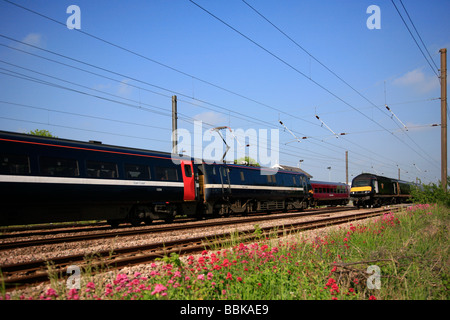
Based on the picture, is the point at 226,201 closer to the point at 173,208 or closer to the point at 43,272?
the point at 173,208

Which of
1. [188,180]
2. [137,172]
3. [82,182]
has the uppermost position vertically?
[137,172]

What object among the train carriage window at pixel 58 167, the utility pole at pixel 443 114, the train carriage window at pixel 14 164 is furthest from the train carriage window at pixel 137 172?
the utility pole at pixel 443 114

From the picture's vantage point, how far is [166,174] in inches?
578

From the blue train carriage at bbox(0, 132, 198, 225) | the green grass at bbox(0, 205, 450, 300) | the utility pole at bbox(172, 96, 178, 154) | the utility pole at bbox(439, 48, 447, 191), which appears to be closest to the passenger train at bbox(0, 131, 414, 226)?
the blue train carriage at bbox(0, 132, 198, 225)

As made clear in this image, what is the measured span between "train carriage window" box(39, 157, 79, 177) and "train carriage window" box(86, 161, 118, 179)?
0.49m

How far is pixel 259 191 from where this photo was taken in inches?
826

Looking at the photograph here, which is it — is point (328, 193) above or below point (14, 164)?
below

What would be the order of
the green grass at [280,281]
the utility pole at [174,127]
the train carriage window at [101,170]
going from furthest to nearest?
the utility pole at [174,127] < the train carriage window at [101,170] < the green grass at [280,281]

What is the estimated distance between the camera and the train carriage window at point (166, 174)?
46.9ft

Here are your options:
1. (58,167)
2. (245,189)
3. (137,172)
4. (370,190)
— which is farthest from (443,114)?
(58,167)

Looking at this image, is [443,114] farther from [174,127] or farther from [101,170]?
[101,170]

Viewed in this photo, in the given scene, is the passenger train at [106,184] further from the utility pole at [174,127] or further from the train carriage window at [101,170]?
the utility pole at [174,127]

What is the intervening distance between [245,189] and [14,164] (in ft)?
42.8

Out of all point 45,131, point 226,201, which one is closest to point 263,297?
point 226,201
